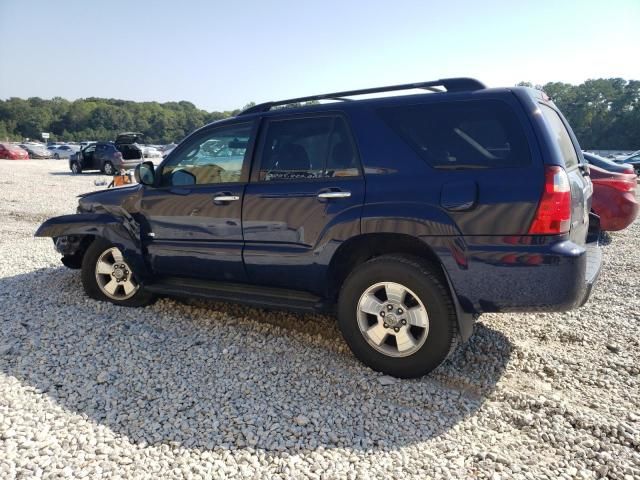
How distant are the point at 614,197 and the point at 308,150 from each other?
5.93 metres

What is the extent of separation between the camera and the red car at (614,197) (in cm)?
707

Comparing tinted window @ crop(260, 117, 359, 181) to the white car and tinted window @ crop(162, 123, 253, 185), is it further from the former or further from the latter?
the white car

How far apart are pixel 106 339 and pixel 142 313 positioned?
0.61 m

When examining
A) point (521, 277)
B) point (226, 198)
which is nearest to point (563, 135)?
point (521, 277)

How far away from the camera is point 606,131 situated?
7612cm

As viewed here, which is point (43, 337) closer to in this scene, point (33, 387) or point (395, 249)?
point (33, 387)

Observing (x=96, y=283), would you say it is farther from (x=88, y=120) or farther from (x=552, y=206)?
(x=88, y=120)

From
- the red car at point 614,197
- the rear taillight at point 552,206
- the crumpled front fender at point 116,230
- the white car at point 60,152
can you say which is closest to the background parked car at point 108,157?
the crumpled front fender at point 116,230

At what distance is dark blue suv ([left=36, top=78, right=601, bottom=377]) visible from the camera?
2719 millimetres

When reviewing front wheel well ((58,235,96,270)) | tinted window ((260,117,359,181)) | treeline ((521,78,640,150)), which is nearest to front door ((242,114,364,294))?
tinted window ((260,117,359,181))

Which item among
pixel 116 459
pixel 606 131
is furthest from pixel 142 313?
pixel 606 131

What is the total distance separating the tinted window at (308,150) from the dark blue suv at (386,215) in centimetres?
1

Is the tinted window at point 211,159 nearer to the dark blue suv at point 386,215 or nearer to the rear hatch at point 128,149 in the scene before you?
the dark blue suv at point 386,215

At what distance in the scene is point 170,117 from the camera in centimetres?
11750
